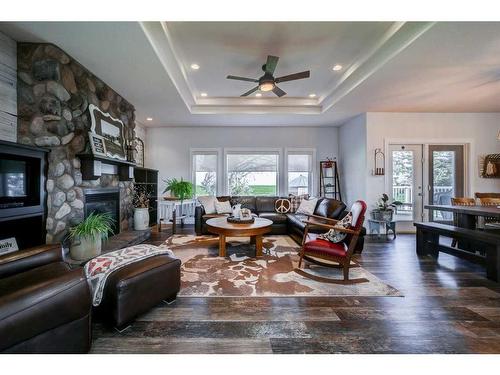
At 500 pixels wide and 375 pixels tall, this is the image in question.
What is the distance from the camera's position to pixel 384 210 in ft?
14.7

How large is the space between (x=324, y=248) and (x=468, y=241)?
2.37 m

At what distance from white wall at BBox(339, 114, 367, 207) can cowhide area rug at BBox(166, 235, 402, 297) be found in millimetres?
2485

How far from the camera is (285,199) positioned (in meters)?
5.35

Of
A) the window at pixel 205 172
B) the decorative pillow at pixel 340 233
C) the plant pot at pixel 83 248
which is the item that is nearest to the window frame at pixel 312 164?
the window at pixel 205 172

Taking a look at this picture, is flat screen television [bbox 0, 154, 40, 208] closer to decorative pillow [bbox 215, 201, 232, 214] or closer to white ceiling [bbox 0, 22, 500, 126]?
white ceiling [bbox 0, 22, 500, 126]

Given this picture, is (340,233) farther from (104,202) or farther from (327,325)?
(104,202)

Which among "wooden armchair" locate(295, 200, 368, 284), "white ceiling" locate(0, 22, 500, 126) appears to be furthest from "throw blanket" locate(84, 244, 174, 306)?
"white ceiling" locate(0, 22, 500, 126)

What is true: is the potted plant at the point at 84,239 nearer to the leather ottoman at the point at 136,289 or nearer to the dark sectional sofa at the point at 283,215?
the leather ottoman at the point at 136,289

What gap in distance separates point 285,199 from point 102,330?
4.28 meters

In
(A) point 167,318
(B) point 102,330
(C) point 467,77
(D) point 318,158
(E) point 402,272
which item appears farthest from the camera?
(D) point 318,158

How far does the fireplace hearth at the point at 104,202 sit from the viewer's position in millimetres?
3179

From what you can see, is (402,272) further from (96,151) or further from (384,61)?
(96,151)

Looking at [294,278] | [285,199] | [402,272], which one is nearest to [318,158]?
[285,199]

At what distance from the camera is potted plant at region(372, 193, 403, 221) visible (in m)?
4.48
